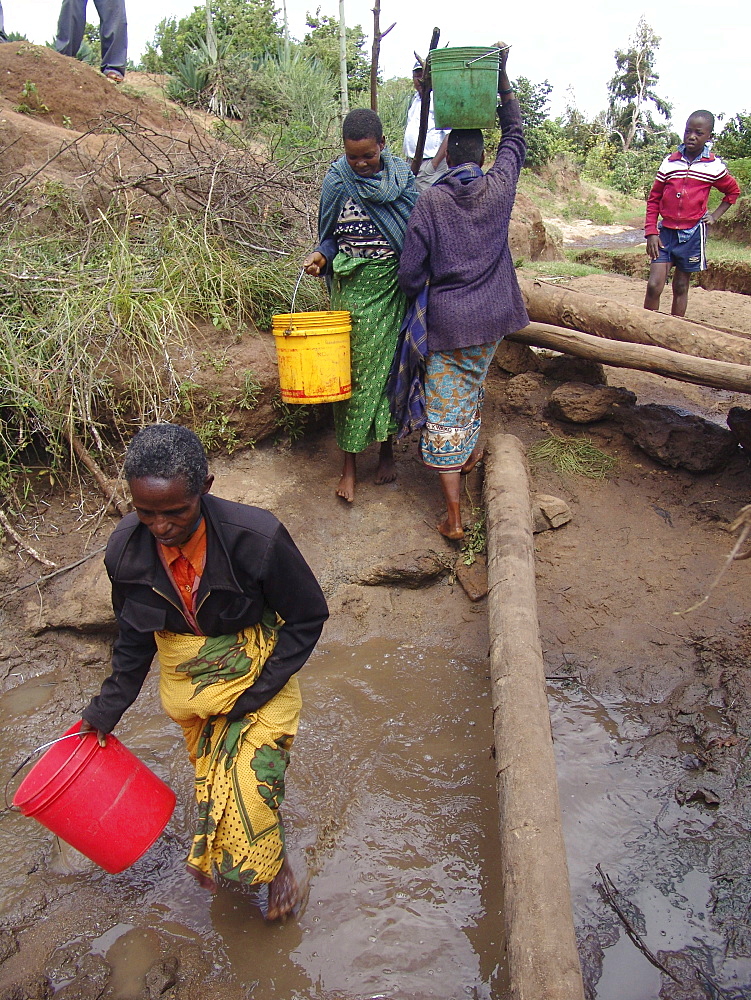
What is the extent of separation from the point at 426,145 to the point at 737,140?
44.0 feet

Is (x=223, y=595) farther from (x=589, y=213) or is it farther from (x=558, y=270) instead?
(x=589, y=213)

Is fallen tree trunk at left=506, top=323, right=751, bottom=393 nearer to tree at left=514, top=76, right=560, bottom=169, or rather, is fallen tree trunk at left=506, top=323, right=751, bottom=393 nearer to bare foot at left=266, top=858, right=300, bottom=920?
bare foot at left=266, top=858, right=300, bottom=920

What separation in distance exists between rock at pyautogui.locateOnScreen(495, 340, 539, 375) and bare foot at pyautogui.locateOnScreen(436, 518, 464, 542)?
1406 mm

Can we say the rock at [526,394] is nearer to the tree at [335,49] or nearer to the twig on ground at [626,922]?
the twig on ground at [626,922]

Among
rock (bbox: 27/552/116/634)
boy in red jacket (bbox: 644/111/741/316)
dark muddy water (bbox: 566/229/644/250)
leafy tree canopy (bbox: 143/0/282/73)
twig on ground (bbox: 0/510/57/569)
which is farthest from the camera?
dark muddy water (bbox: 566/229/644/250)

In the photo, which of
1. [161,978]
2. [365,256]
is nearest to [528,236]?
[365,256]

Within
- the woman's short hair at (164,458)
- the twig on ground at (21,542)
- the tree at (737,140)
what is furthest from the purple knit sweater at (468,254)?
the tree at (737,140)

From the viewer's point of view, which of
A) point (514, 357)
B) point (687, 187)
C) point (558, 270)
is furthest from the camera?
point (558, 270)

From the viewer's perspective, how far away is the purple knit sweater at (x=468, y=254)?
3.41 m

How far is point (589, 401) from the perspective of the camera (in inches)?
179

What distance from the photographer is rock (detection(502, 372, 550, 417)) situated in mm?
4844

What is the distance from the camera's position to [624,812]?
8.95 ft

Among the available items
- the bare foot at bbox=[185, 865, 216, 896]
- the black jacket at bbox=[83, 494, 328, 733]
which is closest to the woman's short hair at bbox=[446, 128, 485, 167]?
the black jacket at bbox=[83, 494, 328, 733]

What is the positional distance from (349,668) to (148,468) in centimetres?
198
